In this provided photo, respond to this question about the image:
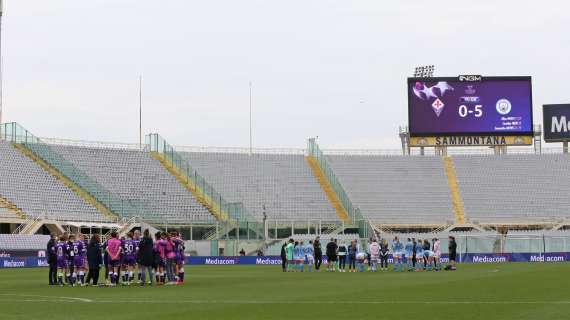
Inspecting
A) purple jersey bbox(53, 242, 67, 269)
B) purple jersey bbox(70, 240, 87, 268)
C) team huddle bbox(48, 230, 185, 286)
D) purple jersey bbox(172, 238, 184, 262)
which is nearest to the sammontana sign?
team huddle bbox(48, 230, 185, 286)

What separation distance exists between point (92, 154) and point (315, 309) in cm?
6102

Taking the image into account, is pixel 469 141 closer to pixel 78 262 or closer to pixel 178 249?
pixel 178 249

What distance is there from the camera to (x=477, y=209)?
81562 mm

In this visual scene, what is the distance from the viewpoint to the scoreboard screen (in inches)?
3327

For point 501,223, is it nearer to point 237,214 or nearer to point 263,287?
point 237,214

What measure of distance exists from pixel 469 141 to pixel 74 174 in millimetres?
32896

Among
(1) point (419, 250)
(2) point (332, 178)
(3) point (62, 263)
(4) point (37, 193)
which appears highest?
(2) point (332, 178)

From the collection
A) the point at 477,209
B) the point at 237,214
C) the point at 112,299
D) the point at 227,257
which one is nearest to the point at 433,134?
the point at 477,209

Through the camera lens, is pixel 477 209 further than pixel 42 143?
Yes

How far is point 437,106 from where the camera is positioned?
84500 millimetres

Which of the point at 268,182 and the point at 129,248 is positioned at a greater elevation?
the point at 268,182

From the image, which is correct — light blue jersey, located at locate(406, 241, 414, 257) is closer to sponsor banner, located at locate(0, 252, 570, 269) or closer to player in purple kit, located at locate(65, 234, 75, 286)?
sponsor banner, located at locate(0, 252, 570, 269)

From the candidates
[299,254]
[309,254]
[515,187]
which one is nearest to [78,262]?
[299,254]

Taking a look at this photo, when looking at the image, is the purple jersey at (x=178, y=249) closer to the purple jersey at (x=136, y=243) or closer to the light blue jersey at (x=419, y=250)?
the purple jersey at (x=136, y=243)
